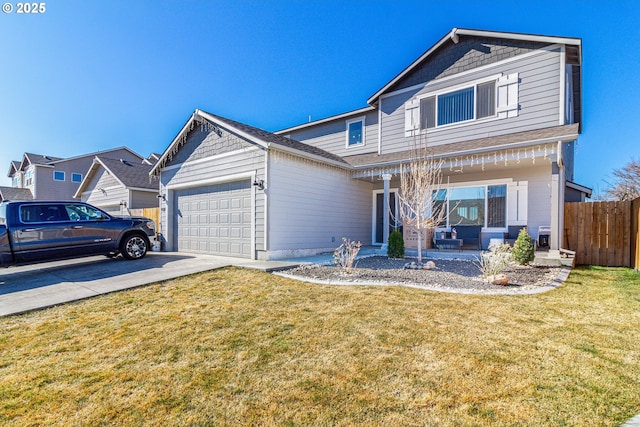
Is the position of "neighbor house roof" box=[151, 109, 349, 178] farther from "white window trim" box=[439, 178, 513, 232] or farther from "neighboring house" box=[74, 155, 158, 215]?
"neighboring house" box=[74, 155, 158, 215]

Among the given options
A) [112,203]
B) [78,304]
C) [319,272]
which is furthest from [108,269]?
[112,203]

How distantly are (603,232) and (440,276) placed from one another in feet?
17.4

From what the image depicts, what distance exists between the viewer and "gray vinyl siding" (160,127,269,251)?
8.84 metres

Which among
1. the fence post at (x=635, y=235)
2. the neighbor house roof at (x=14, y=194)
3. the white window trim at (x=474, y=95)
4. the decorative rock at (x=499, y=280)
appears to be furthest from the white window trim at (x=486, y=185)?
the neighbor house roof at (x=14, y=194)

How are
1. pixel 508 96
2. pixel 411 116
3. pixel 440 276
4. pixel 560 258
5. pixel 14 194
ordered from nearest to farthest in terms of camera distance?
pixel 440 276 → pixel 560 258 → pixel 508 96 → pixel 411 116 → pixel 14 194

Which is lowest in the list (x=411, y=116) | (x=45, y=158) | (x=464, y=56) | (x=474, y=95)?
(x=411, y=116)

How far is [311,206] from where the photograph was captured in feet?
32.7

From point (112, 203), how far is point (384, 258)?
1632 centimetres

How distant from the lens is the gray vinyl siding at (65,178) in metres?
25.8

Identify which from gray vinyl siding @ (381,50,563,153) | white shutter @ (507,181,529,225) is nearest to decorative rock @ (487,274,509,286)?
white shutter @ (507,181,529,225)

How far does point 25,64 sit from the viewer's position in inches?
396

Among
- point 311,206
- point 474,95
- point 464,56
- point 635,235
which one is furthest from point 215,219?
point 635,235

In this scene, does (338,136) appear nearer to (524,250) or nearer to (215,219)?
(215,219)

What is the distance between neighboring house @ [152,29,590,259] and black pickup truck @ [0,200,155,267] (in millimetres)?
2521
